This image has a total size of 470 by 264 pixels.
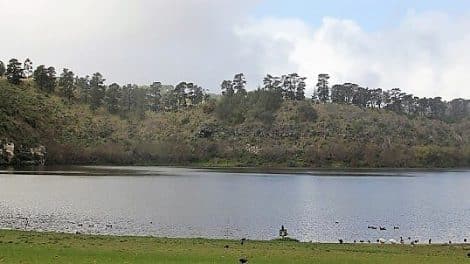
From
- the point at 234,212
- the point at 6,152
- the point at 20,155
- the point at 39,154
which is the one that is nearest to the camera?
the point at 234,212

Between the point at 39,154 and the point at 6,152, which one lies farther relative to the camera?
the point at 39,154

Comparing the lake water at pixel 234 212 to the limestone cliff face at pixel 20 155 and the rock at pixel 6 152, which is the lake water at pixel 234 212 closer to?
the rock at pixel 6 152

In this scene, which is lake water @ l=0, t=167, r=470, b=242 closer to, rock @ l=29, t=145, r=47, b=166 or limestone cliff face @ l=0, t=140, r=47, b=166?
limestone cliff face @ l=0, t=140, r=47, b=166

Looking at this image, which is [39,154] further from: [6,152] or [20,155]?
[6,152]

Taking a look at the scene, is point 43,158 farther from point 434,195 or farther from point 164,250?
point 164,250

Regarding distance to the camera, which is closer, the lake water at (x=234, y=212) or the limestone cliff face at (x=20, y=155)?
the lake water at (x=234, y=212)

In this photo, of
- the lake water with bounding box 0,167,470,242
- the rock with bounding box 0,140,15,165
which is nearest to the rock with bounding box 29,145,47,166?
the rock with bounding box 0,140,15,165

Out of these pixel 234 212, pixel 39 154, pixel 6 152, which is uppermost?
pixel 6 152

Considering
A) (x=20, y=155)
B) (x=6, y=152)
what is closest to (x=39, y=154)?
(x=20, y=155)

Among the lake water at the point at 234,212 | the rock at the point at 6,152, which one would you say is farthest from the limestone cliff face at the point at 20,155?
the lake water at the point at 234,212

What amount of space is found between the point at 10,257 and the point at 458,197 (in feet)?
282

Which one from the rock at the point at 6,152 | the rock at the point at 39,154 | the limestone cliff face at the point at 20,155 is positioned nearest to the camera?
the rock at the point at 6,152

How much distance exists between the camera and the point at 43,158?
648 feet

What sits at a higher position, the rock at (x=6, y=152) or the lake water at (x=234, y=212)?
the rock at (x=6, y=152)
